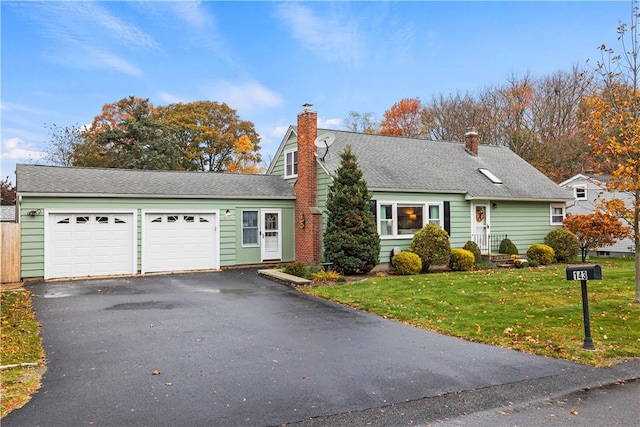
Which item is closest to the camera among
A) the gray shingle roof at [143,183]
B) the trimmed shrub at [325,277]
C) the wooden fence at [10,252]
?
the wooden fence at [10,252]

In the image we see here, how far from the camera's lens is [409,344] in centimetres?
718

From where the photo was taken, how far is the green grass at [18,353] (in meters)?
4.82

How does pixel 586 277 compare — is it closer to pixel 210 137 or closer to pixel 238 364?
pixel 238 364

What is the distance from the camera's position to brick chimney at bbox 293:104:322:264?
53.8 feet

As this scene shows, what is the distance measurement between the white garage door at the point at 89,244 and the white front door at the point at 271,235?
470 cm

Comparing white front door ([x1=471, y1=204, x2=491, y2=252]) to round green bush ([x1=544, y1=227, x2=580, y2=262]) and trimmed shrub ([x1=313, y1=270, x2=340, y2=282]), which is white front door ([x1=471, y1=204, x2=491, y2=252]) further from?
trimmed shrub ([x1=313, y1=270, x2=340, y2=282])

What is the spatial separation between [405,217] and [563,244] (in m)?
7.19

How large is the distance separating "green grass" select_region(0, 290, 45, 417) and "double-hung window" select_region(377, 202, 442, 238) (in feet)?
36.0

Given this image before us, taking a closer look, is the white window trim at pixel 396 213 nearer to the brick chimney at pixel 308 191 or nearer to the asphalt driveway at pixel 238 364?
the brick chimney at pixel 308 191

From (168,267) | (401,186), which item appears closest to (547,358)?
(401,186)

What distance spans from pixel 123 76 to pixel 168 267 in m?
14.2

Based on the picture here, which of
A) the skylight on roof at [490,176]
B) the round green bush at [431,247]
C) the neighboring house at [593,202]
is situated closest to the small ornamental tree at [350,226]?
the round green bush at [431,247]

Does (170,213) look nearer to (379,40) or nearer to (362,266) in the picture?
(362,266)

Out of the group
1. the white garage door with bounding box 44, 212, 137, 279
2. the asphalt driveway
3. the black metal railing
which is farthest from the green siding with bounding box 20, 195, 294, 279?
the black metal railing
